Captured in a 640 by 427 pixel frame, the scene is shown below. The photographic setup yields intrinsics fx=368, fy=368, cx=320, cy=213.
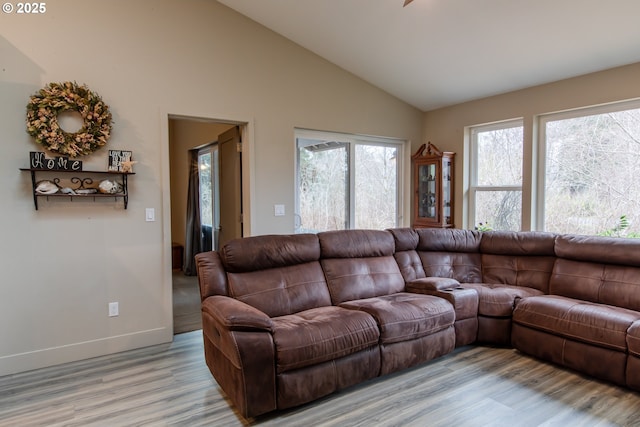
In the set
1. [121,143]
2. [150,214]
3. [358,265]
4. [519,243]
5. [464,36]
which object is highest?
[464,36]

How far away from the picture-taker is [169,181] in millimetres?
3424

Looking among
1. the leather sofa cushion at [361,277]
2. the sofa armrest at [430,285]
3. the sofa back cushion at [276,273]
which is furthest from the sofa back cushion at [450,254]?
the sofa back cushion at [276,273]

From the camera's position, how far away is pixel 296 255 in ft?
10.0

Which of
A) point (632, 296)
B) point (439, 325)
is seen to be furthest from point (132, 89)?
point (632, 296)

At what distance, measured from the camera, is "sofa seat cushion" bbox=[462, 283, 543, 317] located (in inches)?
125

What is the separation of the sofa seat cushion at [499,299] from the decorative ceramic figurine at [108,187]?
3273mm

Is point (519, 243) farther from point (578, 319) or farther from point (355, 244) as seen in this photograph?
point (355, 244)

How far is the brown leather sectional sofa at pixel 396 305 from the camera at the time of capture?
221 cm

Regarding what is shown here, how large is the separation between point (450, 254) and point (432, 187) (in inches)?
47.8

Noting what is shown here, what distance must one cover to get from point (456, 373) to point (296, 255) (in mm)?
1518

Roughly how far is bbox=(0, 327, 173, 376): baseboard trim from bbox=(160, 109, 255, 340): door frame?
0.49ft

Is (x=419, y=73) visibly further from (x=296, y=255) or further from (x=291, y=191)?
(x=296, y=255)

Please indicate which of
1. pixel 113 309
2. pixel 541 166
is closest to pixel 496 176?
pixel 541 166

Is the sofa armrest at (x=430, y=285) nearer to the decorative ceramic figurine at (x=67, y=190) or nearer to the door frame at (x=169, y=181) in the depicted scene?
the door frame at (x=169, y=181)
